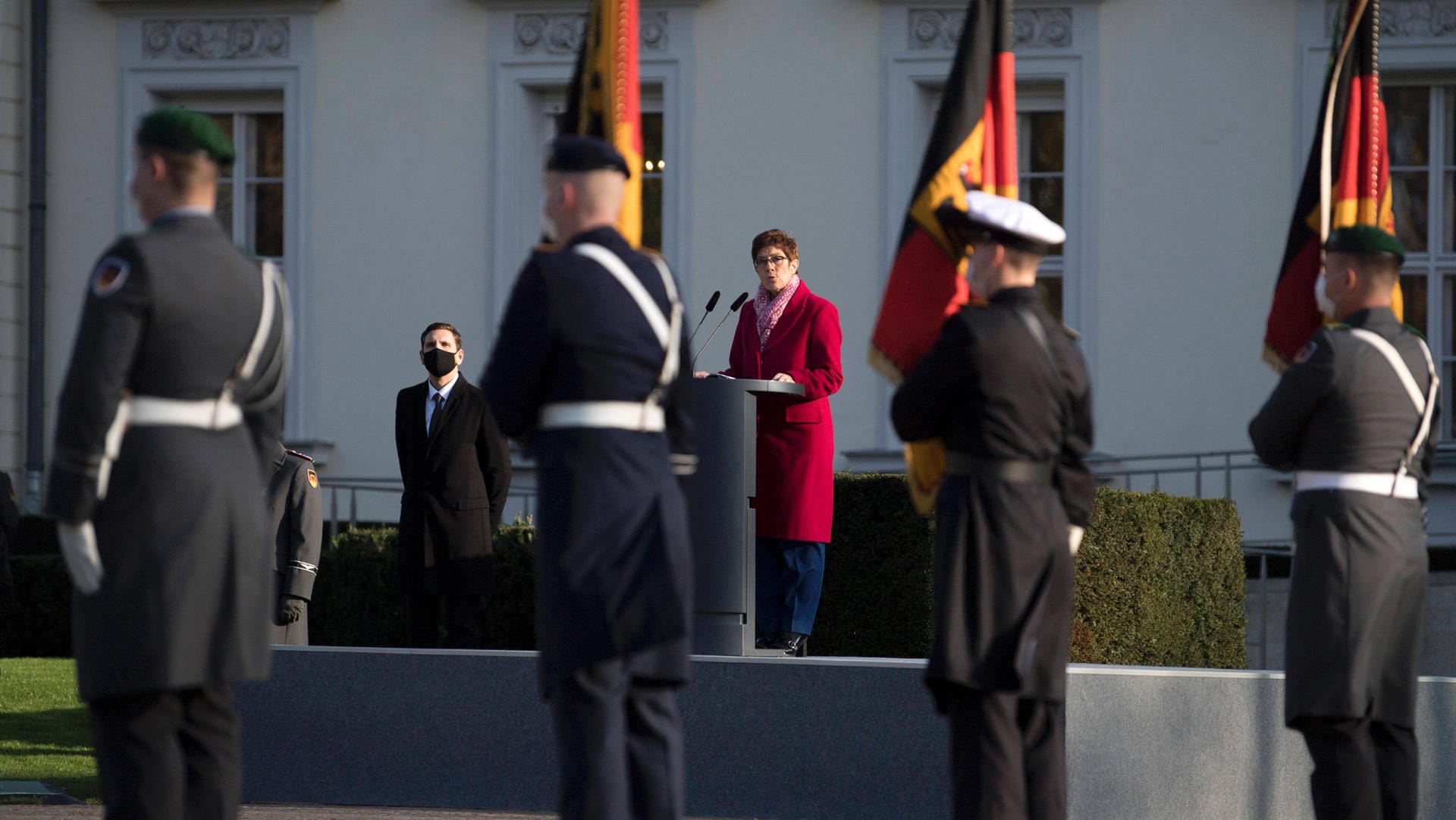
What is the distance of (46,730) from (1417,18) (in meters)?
10.3

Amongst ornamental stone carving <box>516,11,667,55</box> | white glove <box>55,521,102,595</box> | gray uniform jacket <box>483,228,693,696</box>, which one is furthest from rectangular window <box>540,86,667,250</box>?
white glove <box>55,521,102,595</box>

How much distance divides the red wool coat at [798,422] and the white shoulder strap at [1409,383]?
3.10 metres

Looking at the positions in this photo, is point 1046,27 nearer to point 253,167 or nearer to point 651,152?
point 651,152

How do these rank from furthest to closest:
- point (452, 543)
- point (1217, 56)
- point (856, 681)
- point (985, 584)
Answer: point (1217, 56)
point (452, 543)
point (856, 681)
point (985, 584)

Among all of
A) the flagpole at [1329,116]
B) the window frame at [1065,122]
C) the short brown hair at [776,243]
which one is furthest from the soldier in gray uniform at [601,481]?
the window frame at [1065,122]

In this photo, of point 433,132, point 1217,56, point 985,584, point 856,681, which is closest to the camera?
point 985,584

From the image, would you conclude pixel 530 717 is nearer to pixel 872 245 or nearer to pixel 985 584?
pixel 985 584

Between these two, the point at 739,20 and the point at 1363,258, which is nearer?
the point at 1363,258

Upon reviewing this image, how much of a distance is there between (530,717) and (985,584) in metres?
3.03

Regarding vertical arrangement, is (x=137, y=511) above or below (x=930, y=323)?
below

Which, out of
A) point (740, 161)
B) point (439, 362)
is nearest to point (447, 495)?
point (439, 362)

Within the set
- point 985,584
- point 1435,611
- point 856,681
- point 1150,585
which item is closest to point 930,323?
point 985,584

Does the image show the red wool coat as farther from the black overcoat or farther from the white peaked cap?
the white peaked cap

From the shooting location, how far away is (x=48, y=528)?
15.8 m
